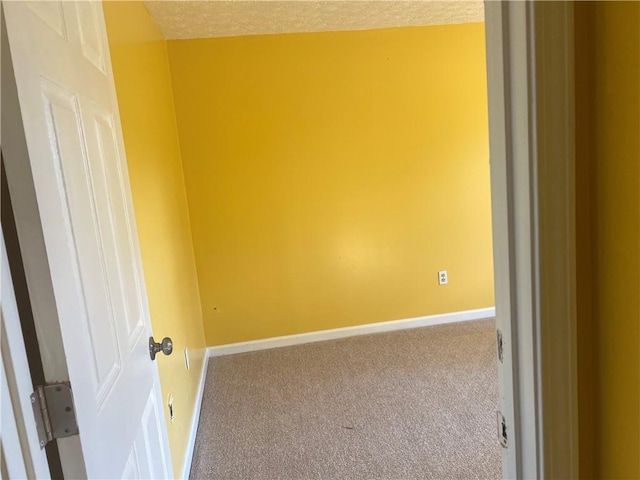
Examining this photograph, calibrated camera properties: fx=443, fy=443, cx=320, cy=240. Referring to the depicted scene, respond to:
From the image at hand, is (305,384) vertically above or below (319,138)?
below

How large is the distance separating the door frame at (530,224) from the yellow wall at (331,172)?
2.71m

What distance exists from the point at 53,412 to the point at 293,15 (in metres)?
2.78

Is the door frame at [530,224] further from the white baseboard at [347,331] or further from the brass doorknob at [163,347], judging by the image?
the white baseboard at [347,331]

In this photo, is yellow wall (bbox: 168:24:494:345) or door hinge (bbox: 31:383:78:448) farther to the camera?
yellow wall (bbox: 168:24:494:345)

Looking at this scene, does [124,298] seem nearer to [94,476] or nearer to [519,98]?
[94,476]

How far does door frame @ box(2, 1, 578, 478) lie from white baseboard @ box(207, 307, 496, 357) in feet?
9.38

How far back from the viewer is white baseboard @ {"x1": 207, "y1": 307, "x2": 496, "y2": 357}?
11.6ft

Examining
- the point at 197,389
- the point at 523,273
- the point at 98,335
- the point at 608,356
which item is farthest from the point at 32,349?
the point at 197,389

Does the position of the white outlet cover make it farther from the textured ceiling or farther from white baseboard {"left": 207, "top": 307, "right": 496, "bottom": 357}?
the textured ceiling

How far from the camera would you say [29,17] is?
0.70 metres

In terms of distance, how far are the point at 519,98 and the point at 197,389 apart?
8.56 feet

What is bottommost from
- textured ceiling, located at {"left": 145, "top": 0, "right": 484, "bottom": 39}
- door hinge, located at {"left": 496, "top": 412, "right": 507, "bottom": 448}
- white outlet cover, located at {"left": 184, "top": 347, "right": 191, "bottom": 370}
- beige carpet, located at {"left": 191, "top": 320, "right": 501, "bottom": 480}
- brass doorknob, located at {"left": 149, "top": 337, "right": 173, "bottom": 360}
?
beige carpet, located at {"left": 191, "top": 320, "right": 501, "bottom": 480}

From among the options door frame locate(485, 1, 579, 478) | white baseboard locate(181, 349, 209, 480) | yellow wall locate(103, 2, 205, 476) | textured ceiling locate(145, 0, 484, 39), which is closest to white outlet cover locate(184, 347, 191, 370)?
yellow wall locate(103, 2, 205, 476)

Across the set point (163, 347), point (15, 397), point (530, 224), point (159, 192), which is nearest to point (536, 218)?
point (530, 224)
